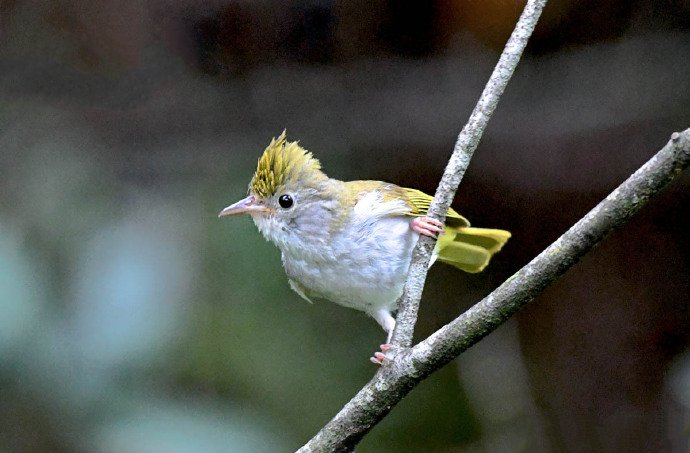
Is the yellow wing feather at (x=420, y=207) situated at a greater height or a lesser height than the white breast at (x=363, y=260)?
greater

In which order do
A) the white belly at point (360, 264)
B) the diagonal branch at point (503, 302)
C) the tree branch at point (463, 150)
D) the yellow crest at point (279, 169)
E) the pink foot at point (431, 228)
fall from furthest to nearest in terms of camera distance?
the yellow crest at point (279, 169)
the white belly at point (360, 264)
the pink foot at point (431, 228)
the tree branch at point (463, 150)
the diagonal branch at point (503, 302)

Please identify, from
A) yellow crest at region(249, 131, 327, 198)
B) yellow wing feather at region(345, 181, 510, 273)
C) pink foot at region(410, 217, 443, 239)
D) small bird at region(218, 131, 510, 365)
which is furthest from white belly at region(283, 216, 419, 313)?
pink foot at region(410, 217, 443, 239)

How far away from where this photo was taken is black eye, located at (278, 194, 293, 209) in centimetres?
299

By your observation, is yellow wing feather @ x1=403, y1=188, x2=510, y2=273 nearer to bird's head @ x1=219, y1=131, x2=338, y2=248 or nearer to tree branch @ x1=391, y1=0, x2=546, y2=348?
bird's head @ x1=219, y1=131, x2=338, y2=248

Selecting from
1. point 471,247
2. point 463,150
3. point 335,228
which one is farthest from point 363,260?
point 463,150

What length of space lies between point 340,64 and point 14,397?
2615 mm

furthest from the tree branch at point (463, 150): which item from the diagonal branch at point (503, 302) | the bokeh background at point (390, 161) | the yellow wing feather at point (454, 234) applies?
the bokeh background at point (390, 161)

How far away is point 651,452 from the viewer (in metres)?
4.56

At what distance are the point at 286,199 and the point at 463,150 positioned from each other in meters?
1.10

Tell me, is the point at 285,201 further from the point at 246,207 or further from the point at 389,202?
the point at 389,202

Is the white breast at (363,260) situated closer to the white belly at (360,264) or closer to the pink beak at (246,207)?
the white belly at (360,264)

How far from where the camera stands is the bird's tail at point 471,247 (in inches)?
125

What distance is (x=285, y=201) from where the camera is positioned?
2.99 m

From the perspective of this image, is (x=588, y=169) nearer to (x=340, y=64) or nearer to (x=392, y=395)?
(x=340, y=64)
